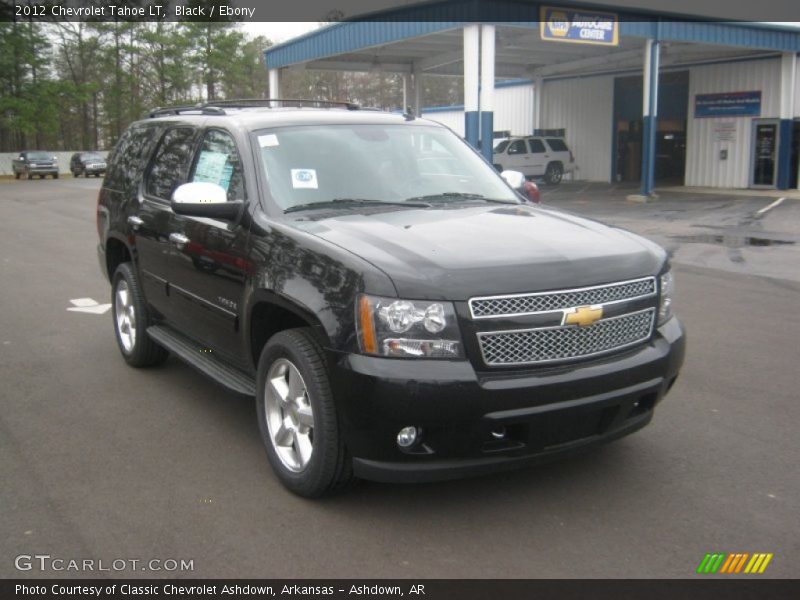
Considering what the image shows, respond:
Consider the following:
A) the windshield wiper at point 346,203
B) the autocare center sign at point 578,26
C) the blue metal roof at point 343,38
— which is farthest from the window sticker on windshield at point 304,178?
the autocare center sign at point 578,26

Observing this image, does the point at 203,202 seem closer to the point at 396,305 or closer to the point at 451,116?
the point at 396,305

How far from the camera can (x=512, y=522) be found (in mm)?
3637

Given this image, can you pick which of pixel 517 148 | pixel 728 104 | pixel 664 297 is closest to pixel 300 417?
pixel 664 297

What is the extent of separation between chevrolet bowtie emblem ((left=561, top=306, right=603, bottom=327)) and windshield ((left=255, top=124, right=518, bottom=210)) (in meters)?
1.39

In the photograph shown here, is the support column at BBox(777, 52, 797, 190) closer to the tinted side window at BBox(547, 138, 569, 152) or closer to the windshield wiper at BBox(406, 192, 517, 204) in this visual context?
the tinted side window at BBox(547, 138, 569, 152)

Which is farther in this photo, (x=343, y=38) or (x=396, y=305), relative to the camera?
(x=343, y=38)

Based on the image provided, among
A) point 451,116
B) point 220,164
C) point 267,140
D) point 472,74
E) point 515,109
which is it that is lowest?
point 220,164

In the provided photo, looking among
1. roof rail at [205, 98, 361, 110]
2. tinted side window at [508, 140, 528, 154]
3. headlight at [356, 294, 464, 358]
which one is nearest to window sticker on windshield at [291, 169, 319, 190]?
roof rail at [205, 98, 361, 110]

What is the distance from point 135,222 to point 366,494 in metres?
2.93

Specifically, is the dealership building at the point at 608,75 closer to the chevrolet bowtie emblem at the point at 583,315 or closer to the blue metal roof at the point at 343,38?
the blue metal roof at the point at 343,38

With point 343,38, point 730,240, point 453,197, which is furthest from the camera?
point 343,38

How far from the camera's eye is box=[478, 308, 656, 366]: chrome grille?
341 centimetres

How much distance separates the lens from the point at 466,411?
3307 millimetres
